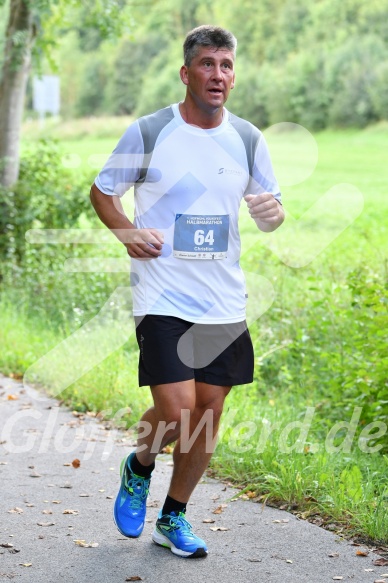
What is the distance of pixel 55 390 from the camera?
8469 millimetres

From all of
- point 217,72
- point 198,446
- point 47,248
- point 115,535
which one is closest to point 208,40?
point 217,72

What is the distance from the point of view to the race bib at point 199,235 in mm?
4574

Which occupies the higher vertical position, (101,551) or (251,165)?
(251,165)

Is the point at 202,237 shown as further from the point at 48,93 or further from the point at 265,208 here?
the point at 48,93

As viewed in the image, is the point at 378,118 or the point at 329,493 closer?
the point at 329,493

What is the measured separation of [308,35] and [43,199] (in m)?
19.5

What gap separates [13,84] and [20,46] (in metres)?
0.59

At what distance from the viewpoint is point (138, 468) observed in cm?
493

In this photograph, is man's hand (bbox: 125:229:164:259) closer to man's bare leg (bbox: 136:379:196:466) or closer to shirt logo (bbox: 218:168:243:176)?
shirt logo (bbox: 218:168:243:176)

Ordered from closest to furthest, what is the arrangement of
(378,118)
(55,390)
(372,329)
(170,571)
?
1. (170,571)
2. (372,329)
3. (55,390)
4. (378,118)

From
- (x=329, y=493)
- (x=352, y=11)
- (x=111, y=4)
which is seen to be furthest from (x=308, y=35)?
(x=329, y=493)

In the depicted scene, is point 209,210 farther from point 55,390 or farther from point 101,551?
point 55,390

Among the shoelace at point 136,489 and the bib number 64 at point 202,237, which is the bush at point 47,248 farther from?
the bib number 64 at point 202,237

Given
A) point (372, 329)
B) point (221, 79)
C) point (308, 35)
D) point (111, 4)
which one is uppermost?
point (308, 35)
